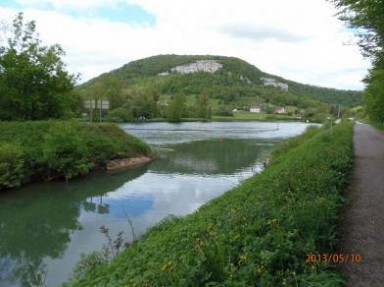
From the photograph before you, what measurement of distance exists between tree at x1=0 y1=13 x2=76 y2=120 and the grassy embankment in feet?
13.1

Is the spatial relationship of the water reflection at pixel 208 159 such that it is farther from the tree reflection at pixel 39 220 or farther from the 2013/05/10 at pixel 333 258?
the 2013/05/10 at pixel 333 258

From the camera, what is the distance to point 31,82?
34.5 metres

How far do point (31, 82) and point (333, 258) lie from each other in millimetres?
32546

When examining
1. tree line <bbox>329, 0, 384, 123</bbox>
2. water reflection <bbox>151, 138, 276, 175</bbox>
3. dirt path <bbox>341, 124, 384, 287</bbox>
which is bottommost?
water reflection <bbox>151, 138, 276, 175</bbox>

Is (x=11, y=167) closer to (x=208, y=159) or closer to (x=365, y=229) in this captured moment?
(x=208, y=159)

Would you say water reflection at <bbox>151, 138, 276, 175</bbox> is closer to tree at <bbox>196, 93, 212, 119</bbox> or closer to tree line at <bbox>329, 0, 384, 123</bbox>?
tree line at <bbox>329, 0, 384, 123</bbox>

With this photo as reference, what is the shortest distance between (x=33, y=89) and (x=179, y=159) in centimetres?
1380

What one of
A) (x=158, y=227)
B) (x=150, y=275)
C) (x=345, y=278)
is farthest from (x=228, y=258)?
(x=158, y=227)

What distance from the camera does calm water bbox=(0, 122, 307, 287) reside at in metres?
13.3

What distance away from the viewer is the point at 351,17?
18.2 m

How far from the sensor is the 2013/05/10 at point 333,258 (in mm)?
6199

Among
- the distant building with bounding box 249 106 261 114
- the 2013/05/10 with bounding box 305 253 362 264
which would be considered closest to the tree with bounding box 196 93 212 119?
the distant building with bounding box 249 106 261 114

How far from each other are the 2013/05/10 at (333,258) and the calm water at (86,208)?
755 centimetres

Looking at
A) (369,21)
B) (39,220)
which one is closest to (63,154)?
(39,220)
